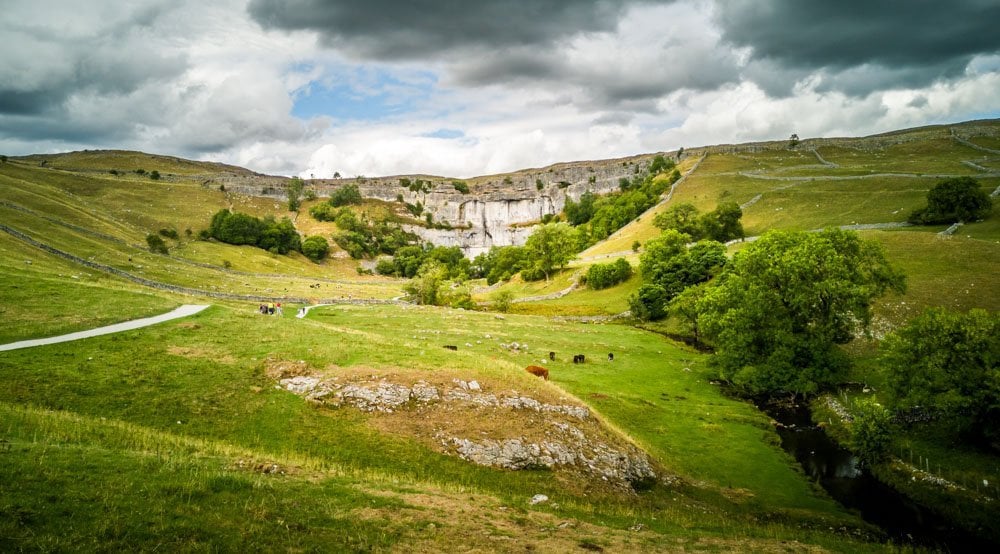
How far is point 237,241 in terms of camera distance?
5310 inches

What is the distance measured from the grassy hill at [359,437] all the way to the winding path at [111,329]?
103 cm

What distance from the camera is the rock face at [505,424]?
2167 cm

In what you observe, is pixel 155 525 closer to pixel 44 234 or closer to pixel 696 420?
pixel 696 420

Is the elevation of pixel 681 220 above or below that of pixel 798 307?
above

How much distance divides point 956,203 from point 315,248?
491 feet

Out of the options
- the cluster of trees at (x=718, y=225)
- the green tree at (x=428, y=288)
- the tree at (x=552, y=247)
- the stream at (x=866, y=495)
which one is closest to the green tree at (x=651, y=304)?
the cluster of trees at (x=718, y=225)

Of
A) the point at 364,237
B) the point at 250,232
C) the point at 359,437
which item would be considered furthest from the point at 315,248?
the point at 359,437

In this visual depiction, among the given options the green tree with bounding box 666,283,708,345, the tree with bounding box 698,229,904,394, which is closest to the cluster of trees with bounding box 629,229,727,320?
the green tree with bounding box 666,283,708,345

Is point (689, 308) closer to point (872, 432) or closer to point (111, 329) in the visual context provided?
point (872, 432)

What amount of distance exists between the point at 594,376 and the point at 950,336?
21736 mm

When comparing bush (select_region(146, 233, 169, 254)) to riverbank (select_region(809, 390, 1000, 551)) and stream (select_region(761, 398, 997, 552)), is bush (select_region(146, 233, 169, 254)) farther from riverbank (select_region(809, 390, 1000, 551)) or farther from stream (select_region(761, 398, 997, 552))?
riverbank (select_region(809, 390, 1000, 551))

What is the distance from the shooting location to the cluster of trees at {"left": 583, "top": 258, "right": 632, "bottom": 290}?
88.5 metres

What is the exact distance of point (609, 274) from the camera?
292ft

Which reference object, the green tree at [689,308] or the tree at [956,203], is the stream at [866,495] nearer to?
the green tree at [689,308]
